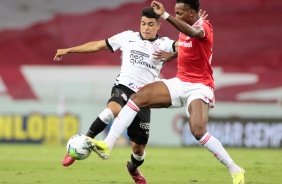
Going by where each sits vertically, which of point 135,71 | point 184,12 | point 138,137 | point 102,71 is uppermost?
point 184,12

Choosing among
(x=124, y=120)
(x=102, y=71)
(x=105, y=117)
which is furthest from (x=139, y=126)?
(x=102, y=71)

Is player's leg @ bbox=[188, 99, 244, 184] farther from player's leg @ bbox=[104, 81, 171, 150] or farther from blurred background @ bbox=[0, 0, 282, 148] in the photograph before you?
blurred background @ bbox=[0, 0, 282, 148]

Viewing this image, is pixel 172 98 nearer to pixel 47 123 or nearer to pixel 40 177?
pixel 40 177

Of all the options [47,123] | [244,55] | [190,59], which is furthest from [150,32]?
[244,55]

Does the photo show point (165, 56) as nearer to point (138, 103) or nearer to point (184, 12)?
point (184, 12)

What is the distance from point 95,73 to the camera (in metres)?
20.1

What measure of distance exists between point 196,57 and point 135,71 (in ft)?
4.83

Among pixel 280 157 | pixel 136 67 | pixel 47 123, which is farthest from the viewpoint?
pixel 47 123

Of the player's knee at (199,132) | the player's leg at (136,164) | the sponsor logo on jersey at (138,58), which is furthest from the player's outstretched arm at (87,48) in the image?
the player's knee at (199,132)

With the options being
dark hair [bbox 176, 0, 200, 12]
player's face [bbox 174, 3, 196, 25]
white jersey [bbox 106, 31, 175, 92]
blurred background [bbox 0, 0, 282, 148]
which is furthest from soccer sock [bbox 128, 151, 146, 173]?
blurred background [bbox 0, 0, 282, 148]

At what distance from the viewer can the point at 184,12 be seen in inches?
357

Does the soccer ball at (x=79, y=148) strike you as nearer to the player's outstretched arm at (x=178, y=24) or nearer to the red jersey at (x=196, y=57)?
the red jersey at (x=196, y=57)

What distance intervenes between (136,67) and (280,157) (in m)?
Result: 5.92

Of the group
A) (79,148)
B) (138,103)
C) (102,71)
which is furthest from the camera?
(102,71)
